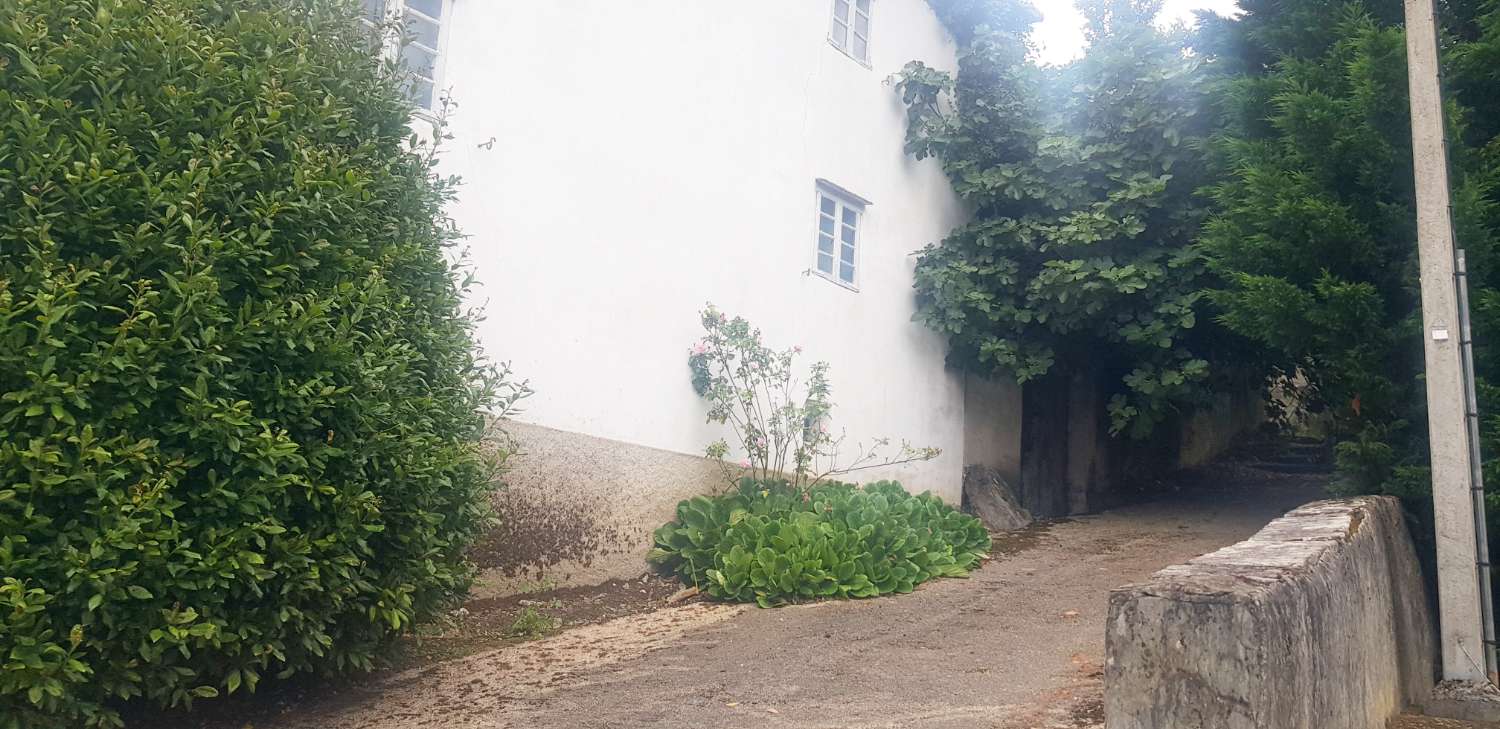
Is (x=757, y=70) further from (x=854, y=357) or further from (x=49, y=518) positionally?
(x=49, y=518)

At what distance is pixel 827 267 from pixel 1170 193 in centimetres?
346

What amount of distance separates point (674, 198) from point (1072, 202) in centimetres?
466

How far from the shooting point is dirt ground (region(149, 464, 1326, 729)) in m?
5.13

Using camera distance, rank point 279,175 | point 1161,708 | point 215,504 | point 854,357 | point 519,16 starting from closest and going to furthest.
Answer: point 1161,708
point 215,504
point 279,175
point 519,16
point 854,357

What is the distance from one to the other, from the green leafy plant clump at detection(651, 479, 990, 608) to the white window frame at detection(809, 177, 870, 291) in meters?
2.23

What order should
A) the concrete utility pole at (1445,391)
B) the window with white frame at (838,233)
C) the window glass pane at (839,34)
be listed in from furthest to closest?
the window glass pane at (839,34) < the window with white frame at (838,233) < the concrete utility pole at (1445,391)

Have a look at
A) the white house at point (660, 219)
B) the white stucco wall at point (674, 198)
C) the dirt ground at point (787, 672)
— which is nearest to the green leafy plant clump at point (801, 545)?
the dirt ground at point (787, 672)

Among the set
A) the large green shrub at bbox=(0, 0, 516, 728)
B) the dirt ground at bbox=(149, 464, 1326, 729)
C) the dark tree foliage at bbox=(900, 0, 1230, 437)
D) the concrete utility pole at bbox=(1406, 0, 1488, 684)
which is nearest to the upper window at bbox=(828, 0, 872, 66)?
the dark tree foliage at bbox=(900, 0, 1230, 437)

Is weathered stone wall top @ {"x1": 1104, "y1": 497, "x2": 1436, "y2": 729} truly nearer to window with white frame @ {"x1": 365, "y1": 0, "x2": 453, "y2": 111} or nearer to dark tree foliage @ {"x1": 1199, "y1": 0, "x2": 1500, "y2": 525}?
dark tree foliage @ {"x1": 1199, "y1": 0, "x2": 1500, "y2": 525}

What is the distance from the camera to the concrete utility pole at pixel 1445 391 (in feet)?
19.7

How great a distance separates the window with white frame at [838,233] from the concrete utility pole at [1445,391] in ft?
17.1

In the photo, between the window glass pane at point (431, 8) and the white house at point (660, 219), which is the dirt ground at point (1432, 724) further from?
the window glass pane at point (431, 8)

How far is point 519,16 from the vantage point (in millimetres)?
7816

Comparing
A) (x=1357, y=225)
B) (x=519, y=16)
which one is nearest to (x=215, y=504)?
(x=519, y=16)
